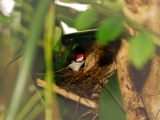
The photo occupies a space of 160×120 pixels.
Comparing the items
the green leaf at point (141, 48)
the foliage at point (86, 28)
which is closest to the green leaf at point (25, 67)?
the foliage at point (86, 28)

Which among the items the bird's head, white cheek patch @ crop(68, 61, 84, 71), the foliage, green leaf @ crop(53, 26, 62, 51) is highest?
the foliage

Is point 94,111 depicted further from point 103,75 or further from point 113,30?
point 113,30

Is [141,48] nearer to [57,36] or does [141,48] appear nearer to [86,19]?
[86,19]

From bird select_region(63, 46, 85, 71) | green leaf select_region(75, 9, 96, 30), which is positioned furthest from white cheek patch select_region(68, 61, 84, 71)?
green leaf select_region(75, 9, 96, 30)

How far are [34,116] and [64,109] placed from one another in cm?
6

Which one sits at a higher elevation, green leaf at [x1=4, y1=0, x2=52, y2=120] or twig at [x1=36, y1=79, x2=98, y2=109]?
green leaf at [x1=4, y1=0, x2=52, y2=120]

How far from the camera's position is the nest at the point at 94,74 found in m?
0.57

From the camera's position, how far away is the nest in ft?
1.87

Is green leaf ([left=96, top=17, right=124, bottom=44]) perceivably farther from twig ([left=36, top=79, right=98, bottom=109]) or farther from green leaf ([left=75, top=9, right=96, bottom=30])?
twig ([left=36, top=79, right=98, bottom=109])

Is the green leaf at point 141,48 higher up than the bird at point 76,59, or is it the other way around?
the green leaf at point 141,48

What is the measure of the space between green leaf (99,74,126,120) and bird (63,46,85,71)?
9 cm

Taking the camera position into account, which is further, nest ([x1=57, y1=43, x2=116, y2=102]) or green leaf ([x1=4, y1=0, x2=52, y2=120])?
nest ([x1=57, y1=43, x2=116, y2=102])

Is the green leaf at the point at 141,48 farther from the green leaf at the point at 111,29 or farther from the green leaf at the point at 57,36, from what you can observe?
the green leaf at the point at 57,36

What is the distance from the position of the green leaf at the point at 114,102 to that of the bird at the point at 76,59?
0.09m
